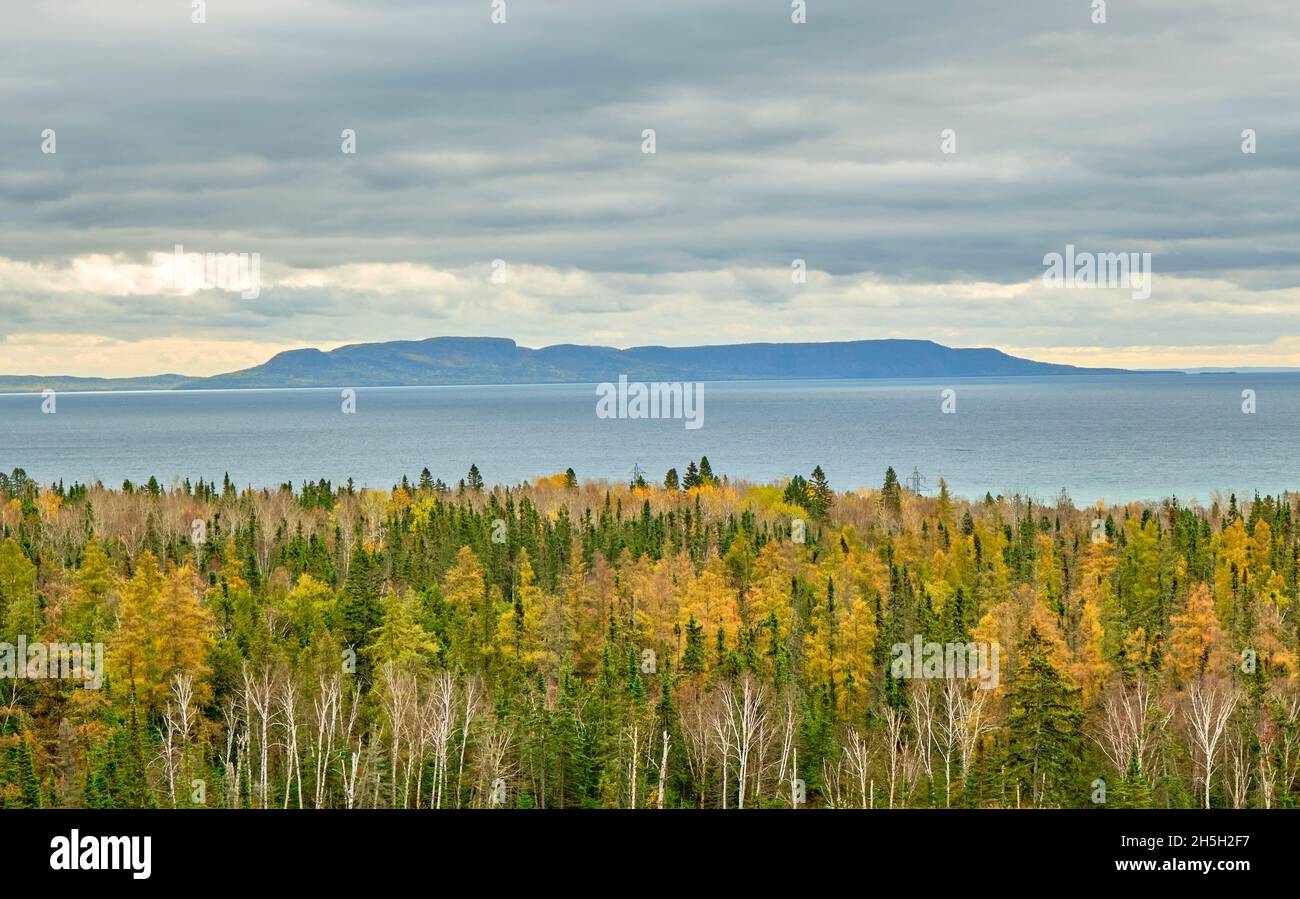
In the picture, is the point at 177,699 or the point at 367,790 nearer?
the point at 367,790

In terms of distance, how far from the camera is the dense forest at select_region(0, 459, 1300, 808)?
5903cm

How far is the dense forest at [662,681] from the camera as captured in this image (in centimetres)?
5903

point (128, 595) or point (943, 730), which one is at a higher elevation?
point (128, 595)

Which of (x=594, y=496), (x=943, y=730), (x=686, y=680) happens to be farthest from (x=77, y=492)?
(x=943, y=730)

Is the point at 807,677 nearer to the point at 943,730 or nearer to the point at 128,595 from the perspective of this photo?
the point at 943,730

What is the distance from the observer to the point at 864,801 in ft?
179

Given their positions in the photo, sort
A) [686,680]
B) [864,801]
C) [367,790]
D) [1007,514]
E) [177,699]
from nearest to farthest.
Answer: [864,801] → [367,790] → [177,699] → [686,680] → [1007,514]

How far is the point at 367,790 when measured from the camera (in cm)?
5906

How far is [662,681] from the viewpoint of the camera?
7119cm

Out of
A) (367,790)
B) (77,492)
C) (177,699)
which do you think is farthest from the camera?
(77,492)

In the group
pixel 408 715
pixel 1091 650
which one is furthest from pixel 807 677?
pixel 408 715

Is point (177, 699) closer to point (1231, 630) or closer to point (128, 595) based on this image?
point (128, 595)

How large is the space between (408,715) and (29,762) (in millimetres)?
16978

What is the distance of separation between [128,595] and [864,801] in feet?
137
